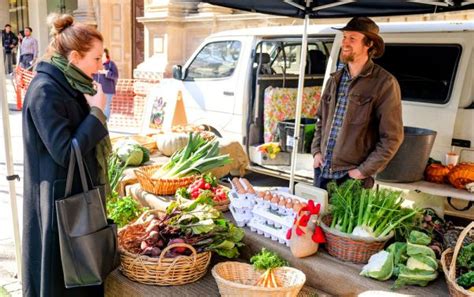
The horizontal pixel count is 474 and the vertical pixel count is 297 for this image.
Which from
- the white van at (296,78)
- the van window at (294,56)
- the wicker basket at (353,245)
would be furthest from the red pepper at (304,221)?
the van window at (294,56)

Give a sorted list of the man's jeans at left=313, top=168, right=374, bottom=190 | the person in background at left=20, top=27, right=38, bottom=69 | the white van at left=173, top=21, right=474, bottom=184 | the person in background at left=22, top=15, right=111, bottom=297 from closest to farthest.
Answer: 1. the person in background at left=22, top=15, right=111, bottom=297
2. the man's jeans at left=313, top=168, right=374, bottom=190
3. the white van at left=173, top=21, right=474, bottom=184
4. the person in background at left=20, top=27, right=38, bottom=69

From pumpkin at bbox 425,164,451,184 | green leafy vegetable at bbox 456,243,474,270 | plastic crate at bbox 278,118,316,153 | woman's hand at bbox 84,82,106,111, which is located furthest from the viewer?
plastic crate at bbox 278,118,316,153

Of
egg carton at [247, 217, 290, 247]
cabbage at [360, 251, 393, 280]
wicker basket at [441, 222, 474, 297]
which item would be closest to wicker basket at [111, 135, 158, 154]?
egg carton at [247, 217, 290, 247]

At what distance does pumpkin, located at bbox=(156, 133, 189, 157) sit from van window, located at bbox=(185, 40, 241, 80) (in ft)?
5.42

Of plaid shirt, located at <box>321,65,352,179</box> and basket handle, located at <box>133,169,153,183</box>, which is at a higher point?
plaid shirt, located at <box>321,65,352,179</box>

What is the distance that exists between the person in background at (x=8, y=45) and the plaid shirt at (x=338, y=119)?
18625 millimetres

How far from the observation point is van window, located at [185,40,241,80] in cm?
666

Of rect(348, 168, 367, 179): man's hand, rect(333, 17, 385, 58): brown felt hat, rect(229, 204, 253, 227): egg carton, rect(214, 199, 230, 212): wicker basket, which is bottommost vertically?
rect(214, 199, 230, 212): wicker basket

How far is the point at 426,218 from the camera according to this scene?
9.18 ft

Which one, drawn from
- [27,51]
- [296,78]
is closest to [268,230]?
[296,78]

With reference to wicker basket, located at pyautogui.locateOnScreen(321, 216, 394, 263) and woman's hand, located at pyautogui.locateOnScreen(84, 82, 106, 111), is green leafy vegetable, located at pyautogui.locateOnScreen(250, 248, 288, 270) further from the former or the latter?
woman's hand, located at pyautogui.locateOnScreen(84, 82, 106, 111)

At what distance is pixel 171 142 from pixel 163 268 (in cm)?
274

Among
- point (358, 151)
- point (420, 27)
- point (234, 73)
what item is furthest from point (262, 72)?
point (358, 151)

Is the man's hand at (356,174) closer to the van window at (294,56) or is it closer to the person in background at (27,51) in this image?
the van window at (294,56)
